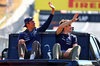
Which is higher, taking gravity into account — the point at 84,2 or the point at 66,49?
the point at 84,2

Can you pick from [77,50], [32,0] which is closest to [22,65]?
[77,50]

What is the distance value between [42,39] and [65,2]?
123 feet

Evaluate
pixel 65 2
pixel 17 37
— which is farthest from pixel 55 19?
pixel 17 37

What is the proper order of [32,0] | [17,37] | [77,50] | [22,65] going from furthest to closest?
[32,0], [17,37], [77,50], [22,65]

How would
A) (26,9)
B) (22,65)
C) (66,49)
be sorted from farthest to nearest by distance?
(26,9), (66,49), (22,65)

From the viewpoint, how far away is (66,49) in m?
7.49

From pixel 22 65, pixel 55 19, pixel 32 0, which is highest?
pixel 32 0

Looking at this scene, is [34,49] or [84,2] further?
[84,2]

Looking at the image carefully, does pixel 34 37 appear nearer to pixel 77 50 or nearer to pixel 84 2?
pixel 77 50

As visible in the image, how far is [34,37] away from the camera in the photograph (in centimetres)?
775

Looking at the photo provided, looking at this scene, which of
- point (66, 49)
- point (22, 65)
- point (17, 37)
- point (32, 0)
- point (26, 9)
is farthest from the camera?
point (32, 0)

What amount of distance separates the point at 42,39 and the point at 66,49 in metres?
0.66

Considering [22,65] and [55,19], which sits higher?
[55,19]

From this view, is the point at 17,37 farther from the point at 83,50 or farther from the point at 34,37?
the point at 83,50
